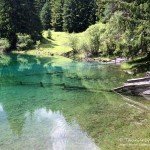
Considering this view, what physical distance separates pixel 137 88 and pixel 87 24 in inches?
2895

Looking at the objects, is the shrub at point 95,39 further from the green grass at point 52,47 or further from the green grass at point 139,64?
the green grass at point 139,64

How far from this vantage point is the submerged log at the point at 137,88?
40188 mm

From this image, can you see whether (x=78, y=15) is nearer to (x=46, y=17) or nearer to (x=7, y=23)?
(x=46, y=17)

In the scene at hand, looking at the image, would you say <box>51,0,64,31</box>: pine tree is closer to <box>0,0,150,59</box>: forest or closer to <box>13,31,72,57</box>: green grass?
<box>0,0,150,59</box>: forest

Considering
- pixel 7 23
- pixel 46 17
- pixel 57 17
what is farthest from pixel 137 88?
pixel 46 17

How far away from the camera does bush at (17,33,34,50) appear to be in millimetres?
90562

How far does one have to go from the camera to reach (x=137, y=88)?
4078 cm

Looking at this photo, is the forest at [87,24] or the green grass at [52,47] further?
the green grass at [52,47]

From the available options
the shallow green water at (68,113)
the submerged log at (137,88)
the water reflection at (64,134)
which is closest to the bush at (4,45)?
the shallow green water at (68,113)

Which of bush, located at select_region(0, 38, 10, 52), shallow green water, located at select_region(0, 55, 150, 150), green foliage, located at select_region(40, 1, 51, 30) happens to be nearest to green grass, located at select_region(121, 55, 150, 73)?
shallow green water, located at select_region(0, 55, 150, 150)

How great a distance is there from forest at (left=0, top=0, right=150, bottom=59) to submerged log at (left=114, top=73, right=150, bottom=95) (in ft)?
32.3

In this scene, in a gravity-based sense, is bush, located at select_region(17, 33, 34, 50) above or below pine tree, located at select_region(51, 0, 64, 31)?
below

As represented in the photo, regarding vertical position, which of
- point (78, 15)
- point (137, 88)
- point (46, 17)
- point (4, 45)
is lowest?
point (4, 45)

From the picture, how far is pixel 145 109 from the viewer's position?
1361 inches
